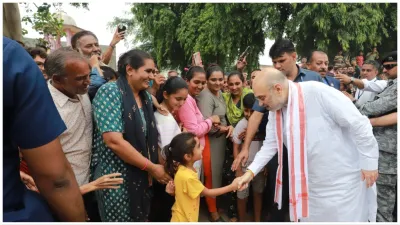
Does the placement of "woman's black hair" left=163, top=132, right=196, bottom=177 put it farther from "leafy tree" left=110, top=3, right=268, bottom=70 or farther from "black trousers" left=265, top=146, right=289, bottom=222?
"leafy tree" left=110, top=3, right=268, bottom=70

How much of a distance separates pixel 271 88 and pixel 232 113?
4.46ft

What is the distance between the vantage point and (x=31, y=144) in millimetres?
948

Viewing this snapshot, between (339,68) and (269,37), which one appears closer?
(339,68)

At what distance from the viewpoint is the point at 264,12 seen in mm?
12352

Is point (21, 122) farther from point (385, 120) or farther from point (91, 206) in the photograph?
point (385, 120)

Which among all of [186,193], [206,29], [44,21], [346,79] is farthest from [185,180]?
[206,29]

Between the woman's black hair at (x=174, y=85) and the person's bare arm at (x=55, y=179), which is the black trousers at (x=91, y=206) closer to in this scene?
the woman's black hair at (x=174, y=85)

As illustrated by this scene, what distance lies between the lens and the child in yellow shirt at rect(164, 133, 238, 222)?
2.39m

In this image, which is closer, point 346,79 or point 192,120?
point 192,120

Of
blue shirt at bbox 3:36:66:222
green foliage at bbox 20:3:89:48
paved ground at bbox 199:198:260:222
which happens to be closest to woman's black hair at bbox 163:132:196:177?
paved ground at bbox 199:198:260:222

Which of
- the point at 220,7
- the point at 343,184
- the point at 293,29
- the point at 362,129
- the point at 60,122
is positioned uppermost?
the point at 220,7

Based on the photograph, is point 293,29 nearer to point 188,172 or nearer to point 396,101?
point 396,101

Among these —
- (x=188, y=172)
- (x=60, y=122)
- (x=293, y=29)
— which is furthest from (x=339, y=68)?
(x=293, y=29)

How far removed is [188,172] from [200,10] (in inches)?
513
